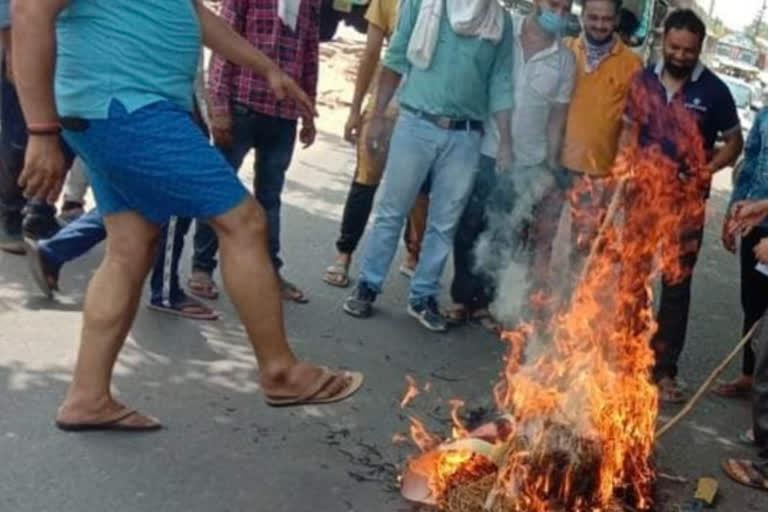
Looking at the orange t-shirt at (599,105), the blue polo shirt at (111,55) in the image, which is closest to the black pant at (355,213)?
the orange t-shirt at (599,105)

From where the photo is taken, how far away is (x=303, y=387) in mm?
3953

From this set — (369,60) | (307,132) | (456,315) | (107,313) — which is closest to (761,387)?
(456,315)

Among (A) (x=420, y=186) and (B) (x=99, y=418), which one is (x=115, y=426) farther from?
(A) (x=420, y=186)

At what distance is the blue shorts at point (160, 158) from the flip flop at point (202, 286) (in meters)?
2.07

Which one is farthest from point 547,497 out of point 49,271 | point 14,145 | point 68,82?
point 14,145

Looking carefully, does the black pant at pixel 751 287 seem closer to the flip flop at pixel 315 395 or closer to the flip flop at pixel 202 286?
the flip flop at pixel 315 395

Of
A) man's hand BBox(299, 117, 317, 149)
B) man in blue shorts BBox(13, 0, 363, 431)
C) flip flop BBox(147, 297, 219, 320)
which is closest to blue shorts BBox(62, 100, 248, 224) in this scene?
man in blue shorts BBox(13, 0, 363, 431)

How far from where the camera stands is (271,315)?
383cm

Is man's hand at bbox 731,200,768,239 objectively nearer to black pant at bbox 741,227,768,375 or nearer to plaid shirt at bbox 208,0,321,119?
black pant at bbox 741,227,768,375

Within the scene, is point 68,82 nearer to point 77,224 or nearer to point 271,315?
point 271,315

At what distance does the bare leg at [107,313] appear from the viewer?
388 cm

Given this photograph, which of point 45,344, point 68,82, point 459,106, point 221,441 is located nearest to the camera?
point 68,82

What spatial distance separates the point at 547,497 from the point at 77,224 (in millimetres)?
2932

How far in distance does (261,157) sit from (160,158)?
7.30ft
